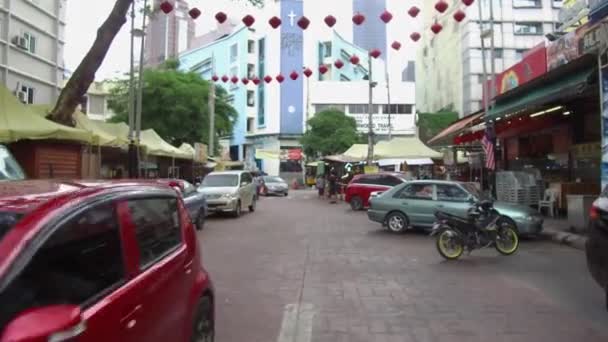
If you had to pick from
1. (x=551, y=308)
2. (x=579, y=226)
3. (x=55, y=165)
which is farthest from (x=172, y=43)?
(x=551, y=308)

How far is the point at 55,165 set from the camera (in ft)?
52.1

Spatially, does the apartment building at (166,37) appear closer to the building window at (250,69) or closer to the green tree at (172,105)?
the green tree at (172,105)

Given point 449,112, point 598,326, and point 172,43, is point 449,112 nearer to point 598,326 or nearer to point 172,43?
point 172,43

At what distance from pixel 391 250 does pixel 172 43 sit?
1023 inches

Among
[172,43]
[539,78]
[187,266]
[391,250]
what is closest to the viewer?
[187,266]

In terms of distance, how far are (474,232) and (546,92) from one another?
5.96 meters

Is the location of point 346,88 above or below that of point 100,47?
above

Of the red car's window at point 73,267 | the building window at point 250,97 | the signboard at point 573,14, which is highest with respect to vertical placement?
the building window at point 250,97

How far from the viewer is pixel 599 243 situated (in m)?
5.68

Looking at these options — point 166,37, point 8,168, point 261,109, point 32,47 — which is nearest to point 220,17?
point 8,168

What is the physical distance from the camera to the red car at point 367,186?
22.3 m

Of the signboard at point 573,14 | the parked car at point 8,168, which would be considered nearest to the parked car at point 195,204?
the parked car at point 8,168

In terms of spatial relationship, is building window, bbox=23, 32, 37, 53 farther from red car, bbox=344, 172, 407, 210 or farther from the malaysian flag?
the malaysian flag

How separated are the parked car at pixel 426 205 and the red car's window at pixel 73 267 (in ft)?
35.6
